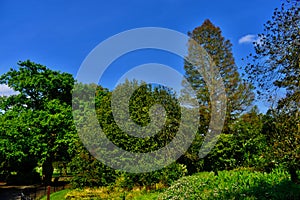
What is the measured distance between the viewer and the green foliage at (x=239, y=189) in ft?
24.5

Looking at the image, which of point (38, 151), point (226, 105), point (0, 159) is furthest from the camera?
point (226, 105)

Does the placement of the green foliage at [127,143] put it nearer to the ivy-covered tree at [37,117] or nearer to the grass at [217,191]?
the grass at [217,191]

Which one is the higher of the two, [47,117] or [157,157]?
[47,117]

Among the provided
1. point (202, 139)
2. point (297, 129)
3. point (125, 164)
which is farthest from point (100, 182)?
point (202, 139)

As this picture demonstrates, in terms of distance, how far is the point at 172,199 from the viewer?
896cm

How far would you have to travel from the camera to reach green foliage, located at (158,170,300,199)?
7458 millimetres

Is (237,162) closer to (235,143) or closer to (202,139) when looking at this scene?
(235,143)

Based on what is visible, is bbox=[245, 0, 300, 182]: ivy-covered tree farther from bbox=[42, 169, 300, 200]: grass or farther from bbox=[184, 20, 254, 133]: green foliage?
bbox=[184, 20, 254, 133]: green foliage

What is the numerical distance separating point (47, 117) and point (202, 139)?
1021 cm

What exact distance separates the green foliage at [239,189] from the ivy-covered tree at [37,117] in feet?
33.4

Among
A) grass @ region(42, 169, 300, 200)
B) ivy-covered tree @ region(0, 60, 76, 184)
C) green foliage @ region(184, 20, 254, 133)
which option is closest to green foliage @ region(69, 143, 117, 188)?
grass @ region(42, 169, 300, 200)

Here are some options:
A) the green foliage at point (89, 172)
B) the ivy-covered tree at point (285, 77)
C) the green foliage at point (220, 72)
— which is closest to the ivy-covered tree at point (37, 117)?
the green foliage at point (89, 172)

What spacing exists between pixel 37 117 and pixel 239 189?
46.4 ft

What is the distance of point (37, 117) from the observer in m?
18.8
